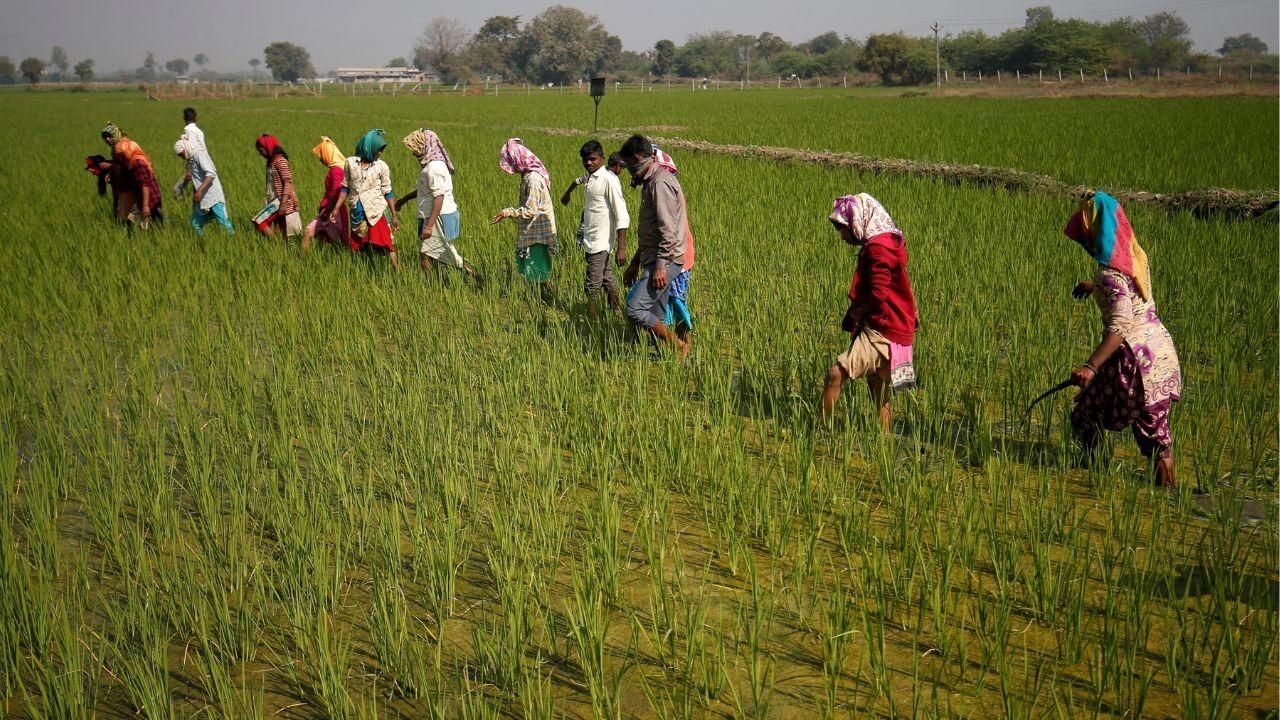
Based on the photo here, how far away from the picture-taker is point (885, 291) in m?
3.87

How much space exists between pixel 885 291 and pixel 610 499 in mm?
1410

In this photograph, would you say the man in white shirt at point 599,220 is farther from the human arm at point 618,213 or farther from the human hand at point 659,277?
the human hand at point 659,277

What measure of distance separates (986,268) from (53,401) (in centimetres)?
553

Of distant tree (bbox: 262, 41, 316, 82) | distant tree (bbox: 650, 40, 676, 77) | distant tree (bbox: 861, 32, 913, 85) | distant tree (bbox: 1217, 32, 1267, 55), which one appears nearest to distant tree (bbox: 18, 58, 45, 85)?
distant tree (bbox: 262, 41, 316, 82)

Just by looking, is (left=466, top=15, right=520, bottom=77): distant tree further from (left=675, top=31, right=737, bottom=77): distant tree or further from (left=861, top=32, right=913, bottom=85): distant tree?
(left=861, top=32, right=913, bottom=85): distant tree

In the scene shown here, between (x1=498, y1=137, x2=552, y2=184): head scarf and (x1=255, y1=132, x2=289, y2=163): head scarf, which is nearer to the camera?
(x1=498, y1=137, x2=552, y2=184): head scarf

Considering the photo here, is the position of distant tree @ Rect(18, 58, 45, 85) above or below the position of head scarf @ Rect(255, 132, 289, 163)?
above

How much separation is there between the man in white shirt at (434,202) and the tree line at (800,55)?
38595 mm

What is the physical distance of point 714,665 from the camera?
2.50 metres

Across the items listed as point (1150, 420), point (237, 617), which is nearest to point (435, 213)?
point (237, 617)

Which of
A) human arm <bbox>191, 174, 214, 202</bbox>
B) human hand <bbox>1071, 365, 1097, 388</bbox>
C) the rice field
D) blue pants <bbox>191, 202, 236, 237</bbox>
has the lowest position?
the rice field

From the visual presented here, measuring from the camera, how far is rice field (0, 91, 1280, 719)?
2.41 metres

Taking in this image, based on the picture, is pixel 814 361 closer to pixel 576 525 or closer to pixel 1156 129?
pixel 576 525

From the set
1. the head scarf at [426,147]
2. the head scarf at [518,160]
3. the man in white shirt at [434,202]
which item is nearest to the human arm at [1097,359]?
the head scarf at [518,160]
